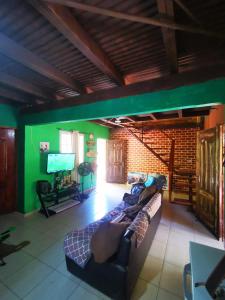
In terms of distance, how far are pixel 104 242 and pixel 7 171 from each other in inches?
124

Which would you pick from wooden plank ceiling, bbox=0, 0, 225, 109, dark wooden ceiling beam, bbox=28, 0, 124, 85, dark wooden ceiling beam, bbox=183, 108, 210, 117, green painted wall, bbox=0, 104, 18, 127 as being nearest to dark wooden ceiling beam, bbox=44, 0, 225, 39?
wooden plank ceiling, bbox=0, 0, 225, 109

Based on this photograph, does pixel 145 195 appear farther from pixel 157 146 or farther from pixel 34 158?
pixel 157 146

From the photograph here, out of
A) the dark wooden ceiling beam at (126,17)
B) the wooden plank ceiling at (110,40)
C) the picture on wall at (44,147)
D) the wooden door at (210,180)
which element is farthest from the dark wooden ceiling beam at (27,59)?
the wooden door at (210,180)

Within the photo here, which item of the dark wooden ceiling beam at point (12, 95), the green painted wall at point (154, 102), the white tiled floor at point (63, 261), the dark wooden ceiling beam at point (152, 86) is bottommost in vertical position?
the white tiled floor at point (63, 261)

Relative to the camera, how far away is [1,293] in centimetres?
160

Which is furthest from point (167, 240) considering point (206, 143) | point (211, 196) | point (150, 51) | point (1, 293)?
point (150, 51)

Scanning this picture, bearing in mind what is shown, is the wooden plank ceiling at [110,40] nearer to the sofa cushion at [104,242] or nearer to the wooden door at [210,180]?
the wooden door at [210,180]

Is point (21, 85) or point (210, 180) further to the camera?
point (210, 180)

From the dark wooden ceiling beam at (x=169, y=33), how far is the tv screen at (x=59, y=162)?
316 cm

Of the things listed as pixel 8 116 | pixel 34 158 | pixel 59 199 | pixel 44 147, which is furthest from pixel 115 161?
pixel 8 116

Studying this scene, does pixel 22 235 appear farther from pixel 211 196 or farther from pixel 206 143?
pixel 206 143

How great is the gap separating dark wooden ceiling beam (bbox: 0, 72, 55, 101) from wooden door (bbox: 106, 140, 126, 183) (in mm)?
3870

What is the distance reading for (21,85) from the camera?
7.61ft

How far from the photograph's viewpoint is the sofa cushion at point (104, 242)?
1.37 m
